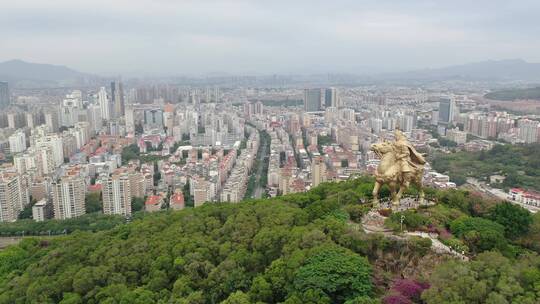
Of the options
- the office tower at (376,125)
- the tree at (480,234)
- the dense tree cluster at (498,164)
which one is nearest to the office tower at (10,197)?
the tree at (480,234)

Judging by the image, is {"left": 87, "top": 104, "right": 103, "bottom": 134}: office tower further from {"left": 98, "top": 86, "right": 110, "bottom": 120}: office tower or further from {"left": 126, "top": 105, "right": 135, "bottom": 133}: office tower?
{"left": 98, "top": 86, "right": 110, "bottom": 120}: office tower

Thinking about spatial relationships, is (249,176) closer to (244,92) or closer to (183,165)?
(183,165)

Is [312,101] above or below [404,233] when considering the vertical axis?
below

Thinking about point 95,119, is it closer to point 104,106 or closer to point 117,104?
point 104,106

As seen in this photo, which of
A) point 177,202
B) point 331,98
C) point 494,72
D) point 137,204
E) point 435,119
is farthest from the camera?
point 494,72

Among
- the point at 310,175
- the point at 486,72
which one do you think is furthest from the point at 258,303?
the point at 486,72

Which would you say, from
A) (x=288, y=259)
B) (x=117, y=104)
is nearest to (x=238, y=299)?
(x=288, y=259)

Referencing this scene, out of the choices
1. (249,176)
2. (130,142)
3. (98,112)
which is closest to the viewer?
(249,176)
